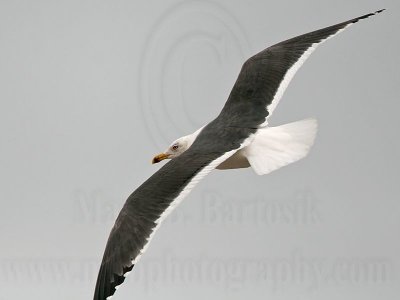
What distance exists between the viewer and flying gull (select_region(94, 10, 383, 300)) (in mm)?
5129

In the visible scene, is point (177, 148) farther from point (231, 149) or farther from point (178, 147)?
point (231, 149)

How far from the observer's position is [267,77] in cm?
645

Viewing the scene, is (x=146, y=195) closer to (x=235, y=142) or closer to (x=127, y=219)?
(x=127, y=219)

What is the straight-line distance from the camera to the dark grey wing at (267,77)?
6.23m

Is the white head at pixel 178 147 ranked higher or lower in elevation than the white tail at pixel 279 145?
higher

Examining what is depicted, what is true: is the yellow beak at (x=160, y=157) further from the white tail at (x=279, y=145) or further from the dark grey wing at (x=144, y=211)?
the dark grey wing at (x=144, y=211)

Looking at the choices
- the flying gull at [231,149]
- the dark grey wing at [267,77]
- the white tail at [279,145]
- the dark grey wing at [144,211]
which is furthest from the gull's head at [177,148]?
the dark grey wing at [144,211]

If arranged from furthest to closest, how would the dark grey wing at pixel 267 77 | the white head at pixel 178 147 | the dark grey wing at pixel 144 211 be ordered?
the white head at pixel 178 147, the dark grey wing at pixel 267 77, the dark grey wing at pixel 144 211

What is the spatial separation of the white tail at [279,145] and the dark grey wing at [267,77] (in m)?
0.21

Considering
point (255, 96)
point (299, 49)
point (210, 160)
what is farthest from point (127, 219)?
point (299, 49)

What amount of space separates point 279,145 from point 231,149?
11.4 inches

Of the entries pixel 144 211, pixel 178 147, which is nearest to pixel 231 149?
pixel 144 211

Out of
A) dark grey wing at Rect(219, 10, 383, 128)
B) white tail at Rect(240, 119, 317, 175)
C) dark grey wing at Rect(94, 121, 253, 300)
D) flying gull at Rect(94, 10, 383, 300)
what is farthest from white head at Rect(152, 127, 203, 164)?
dark grey wing at Rect(94, 121, 253, 300)

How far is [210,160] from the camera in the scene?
550 centimetres
